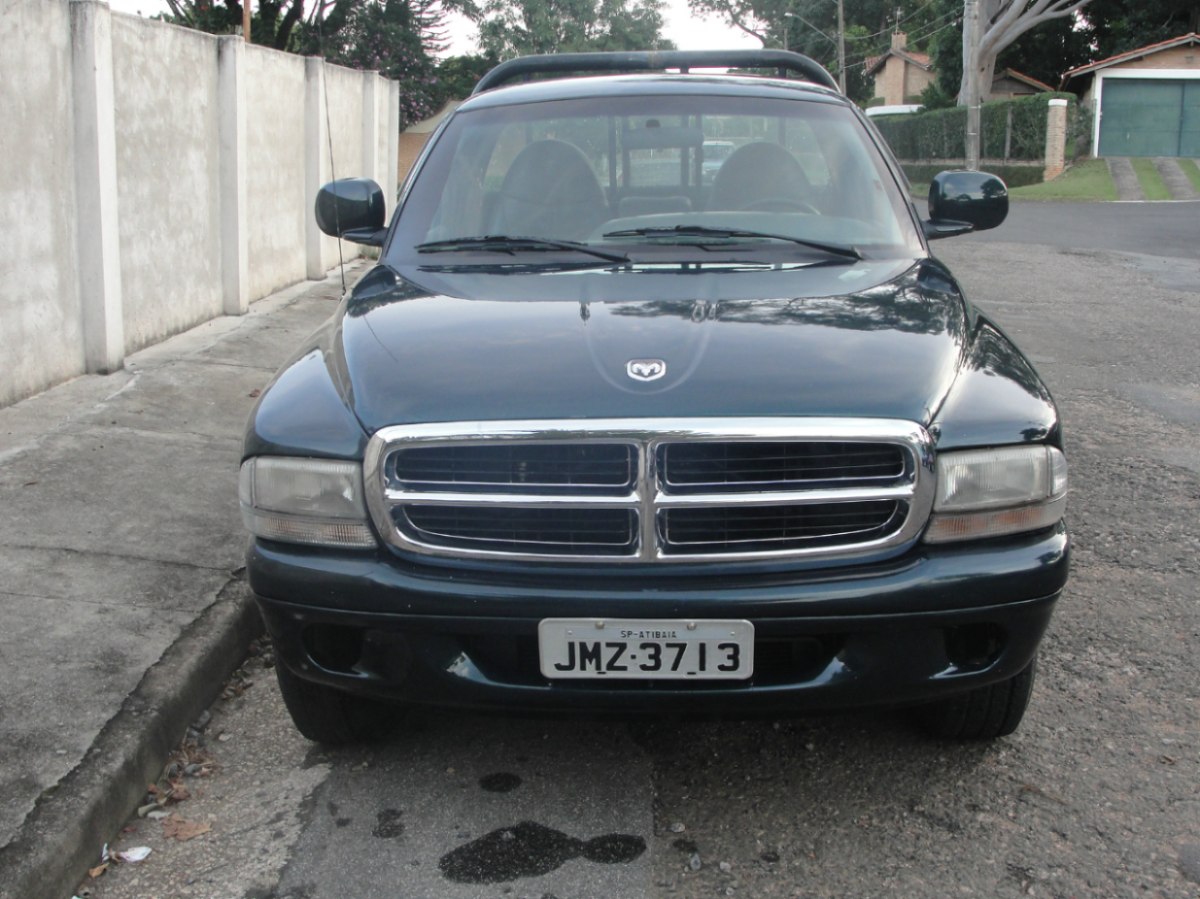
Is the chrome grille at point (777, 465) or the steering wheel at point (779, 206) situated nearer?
the chrome grille at point (777, 465)

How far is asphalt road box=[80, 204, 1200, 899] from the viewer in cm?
286

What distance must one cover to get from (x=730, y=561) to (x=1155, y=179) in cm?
3807

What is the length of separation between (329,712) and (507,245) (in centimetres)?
147

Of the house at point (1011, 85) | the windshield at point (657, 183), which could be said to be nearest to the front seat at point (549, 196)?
the windshield at point (657, 183)

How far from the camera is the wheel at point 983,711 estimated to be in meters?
3.24

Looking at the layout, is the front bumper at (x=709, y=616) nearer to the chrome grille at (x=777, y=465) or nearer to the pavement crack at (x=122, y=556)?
the chrome grille at (x=777, y=465)

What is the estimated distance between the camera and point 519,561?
2.83 m

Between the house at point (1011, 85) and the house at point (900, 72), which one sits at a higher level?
the house at point (900, 72)

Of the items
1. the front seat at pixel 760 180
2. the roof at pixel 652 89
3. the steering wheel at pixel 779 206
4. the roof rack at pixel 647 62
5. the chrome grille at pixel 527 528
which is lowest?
the chrome grille at pixel 527 528

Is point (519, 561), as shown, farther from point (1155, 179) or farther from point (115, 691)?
point (1155, 179)

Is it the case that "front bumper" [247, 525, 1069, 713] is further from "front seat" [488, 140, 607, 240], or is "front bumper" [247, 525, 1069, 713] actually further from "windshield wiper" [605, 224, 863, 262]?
"front seat" [488, 140, 607, 240]

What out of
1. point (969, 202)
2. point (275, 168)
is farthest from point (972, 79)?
point (969, 202)

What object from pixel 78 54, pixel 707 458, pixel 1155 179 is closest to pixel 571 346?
pixel 707 458

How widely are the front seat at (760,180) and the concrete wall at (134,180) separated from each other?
1613 millimetres
